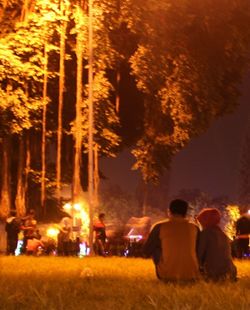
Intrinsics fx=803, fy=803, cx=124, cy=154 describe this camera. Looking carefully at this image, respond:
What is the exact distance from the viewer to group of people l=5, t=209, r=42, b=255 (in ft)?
80.6

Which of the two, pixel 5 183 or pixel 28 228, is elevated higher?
pixel 5 183

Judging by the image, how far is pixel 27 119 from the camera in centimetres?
2538

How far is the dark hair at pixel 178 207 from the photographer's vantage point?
10203 millimetres

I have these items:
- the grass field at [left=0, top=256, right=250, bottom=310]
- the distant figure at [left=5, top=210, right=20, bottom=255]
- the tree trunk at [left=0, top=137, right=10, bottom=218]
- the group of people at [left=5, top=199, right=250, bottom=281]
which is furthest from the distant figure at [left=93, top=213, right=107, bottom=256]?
the group of people at [left=5, top=199, right=250, bottom=281]

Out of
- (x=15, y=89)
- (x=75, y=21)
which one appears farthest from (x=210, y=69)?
(x=15, y=89)

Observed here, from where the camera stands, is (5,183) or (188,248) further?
(5,183)

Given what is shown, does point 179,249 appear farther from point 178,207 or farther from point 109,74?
point 109,74

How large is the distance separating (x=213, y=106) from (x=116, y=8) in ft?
16.2

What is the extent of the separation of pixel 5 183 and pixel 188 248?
19.9 meters

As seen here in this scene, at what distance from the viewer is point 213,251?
1048 cm

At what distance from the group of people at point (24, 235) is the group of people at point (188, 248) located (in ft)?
47.3

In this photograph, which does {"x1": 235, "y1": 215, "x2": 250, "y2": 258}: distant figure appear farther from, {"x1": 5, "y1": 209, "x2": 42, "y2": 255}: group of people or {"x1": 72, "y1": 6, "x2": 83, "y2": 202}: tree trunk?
{"x1": 72, "y1": 6, "x2": 83, "y2": 202}: tree trunk

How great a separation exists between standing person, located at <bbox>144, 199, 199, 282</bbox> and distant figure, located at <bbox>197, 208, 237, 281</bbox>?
26 centimetres

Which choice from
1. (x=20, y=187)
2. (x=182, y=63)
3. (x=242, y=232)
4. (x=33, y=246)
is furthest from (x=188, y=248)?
(x=20, y=187)
